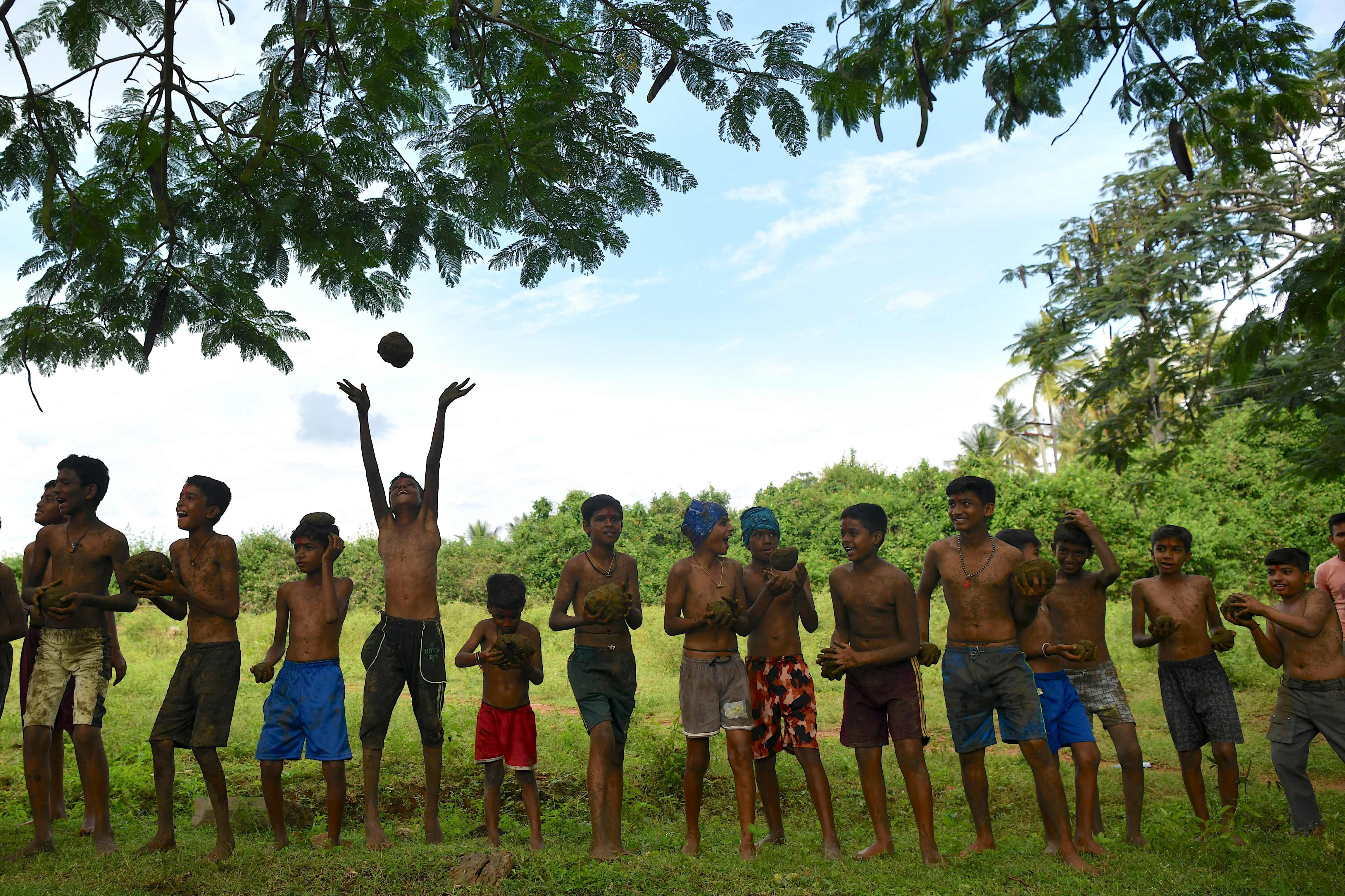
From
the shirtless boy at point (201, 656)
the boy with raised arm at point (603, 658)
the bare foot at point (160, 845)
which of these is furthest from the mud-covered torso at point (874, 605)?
the bare foot at point (160, 845)

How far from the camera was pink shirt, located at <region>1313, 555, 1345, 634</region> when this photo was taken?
618 cm

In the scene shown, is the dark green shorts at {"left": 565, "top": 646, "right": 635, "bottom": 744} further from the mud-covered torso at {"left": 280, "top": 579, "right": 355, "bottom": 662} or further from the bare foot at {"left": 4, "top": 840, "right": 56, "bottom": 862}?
the bare foot at {"left": 4, "top": 840, "right": 56, "bottom": 862}

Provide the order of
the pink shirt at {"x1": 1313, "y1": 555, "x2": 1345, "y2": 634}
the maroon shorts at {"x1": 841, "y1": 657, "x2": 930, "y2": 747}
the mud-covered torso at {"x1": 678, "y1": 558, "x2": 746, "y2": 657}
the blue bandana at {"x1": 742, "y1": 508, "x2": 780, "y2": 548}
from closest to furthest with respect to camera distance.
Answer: the maroon shorts at {"x1": 841, "y1": 657, "x2": 930, "y2": 747} → the mud-covered torso at {"x1": 678, "y1": 558, "x2": 746, "y2": 657} → the blue bandana at {"x1": 742, "y1": 508, "x2": 780, "y2": 548} → the pink shirt at {"x1": 1313, "y1": 555, "x2": 1345, "y2": 634}

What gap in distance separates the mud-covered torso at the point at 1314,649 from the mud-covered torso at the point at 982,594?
6.10 ft

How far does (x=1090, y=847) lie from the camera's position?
15.1 feet

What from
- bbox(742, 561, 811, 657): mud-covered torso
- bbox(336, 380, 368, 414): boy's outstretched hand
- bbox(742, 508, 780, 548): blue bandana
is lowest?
bbox(742, 561, 811, 657): mud-covered torso

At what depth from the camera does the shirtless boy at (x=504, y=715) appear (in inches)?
190

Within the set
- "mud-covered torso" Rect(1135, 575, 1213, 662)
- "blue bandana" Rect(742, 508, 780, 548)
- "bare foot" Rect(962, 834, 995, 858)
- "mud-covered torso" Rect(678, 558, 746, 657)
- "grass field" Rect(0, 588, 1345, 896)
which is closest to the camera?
"grass field" Rect(0, 588, 1345, 896)

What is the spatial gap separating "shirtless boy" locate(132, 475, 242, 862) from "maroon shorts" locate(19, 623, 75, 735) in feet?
2.24

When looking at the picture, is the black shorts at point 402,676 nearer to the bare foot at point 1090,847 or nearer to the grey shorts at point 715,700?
the grey shorts at point 715,700

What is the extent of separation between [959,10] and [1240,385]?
320cm

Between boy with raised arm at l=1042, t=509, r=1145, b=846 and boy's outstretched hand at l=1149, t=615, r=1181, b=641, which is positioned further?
boy's outstretched hand at l=1149, t=615, r=1181, b=641

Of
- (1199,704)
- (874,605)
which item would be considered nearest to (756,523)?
(874,605)

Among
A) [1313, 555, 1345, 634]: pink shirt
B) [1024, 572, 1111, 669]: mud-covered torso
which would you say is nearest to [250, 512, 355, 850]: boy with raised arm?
[1024, 572, 1111, 669]: mud-covered torso
